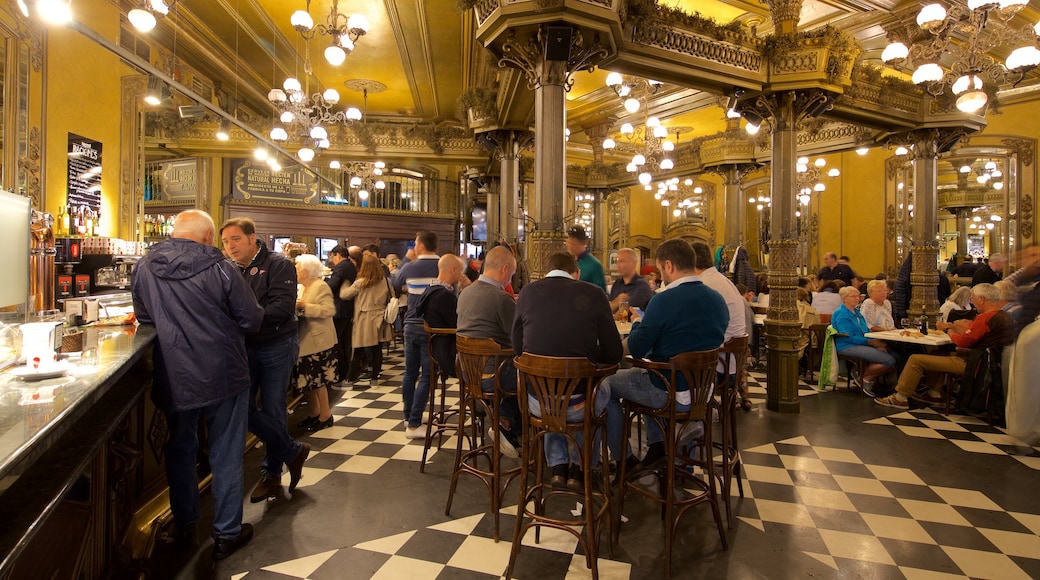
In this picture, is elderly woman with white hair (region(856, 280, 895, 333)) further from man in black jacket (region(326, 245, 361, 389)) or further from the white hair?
the white hair

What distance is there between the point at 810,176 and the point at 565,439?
12.1m

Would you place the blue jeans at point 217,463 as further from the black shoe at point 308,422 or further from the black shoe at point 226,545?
the black shoe at point 308,422

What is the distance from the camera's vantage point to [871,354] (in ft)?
19.9

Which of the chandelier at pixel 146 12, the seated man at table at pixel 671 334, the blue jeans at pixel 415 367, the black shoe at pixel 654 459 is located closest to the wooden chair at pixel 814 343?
the black shoe at pixel 654 459

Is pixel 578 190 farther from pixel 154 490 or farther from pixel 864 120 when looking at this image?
pixel 154 490

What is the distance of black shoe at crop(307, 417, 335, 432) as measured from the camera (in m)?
4.75

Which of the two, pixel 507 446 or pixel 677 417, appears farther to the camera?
pixel 507 446

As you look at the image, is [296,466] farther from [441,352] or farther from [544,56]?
[544,56]

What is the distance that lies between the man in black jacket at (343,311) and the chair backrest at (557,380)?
3.73 metres

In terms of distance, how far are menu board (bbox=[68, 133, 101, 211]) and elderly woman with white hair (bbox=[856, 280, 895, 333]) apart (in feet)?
32.6

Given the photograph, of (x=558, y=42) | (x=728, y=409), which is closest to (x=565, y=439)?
(x=728, y=409)

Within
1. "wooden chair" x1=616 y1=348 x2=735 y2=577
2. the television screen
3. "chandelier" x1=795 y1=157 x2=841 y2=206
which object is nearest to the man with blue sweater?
"wooden chair" x1=616 y1=348 x2=735 y2=577

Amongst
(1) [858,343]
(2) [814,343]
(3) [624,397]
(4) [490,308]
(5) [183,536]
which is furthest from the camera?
(2) [814,343]

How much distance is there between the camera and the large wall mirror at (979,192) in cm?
1027
